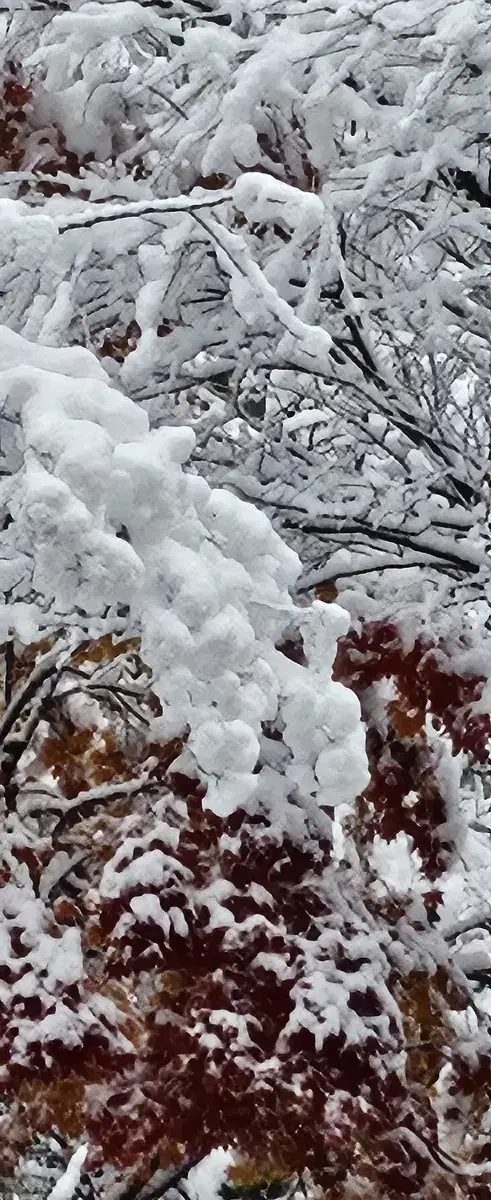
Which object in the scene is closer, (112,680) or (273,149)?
(273,149)

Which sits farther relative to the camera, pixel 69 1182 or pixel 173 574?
pixel 69 1182

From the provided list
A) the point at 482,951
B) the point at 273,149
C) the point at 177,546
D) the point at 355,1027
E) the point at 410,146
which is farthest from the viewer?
the point at 482,951

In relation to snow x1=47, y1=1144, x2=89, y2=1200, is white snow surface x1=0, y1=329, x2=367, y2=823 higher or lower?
higher

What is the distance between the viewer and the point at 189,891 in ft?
11.0

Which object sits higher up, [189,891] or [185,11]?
[185,11]

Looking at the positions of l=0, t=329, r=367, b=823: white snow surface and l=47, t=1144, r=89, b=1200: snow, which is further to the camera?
l=47, t=1144, r=89, b=1200: snow

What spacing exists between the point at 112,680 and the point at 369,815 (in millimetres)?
1555

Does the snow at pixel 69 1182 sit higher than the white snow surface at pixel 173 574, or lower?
lower

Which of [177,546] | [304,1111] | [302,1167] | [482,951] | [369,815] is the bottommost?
[482,951]

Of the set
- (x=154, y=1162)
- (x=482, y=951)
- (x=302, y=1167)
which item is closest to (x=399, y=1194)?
(x=302, y=1167)

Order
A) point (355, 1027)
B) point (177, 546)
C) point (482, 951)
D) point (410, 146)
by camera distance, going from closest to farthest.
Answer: point (177, 546), point (410, 146), point (355, 1027), point (482, 951)

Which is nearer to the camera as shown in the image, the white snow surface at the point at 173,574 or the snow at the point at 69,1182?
the white snow surface at the point at 173,574

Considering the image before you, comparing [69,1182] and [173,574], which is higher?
[173,574]

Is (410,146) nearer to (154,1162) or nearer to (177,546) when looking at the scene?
(177,546)
